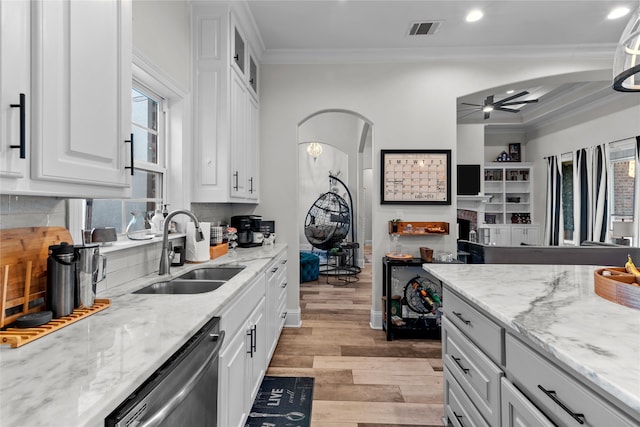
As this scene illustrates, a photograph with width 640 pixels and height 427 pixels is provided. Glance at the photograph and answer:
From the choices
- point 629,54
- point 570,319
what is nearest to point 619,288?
point 570,319

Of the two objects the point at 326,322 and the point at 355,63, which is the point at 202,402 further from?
the point at 355,63

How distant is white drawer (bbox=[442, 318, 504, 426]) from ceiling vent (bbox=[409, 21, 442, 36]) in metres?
2.76

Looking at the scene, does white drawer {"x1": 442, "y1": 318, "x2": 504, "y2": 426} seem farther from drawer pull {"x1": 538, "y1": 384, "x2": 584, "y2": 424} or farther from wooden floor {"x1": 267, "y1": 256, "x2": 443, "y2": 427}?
wooden floor {"x1": 267, "y1": 256, "x2": 443, "y2": 427}

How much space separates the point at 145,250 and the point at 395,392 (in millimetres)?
1986

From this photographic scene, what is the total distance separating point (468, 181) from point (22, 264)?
6.52 m

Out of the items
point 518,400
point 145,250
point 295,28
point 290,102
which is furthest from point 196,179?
point 518,400

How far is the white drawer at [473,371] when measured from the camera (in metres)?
1.29

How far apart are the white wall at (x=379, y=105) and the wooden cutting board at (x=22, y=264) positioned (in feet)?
8.59

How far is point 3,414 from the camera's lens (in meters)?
0.62

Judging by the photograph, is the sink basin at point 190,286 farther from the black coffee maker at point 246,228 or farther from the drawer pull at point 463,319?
the black coffee maker at point 246,228

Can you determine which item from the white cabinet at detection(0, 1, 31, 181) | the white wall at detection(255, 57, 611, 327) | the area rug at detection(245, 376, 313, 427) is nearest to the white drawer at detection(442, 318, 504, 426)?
the area rug at detection(245, 376, 313, 427)

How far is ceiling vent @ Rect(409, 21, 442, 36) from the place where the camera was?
3.19m

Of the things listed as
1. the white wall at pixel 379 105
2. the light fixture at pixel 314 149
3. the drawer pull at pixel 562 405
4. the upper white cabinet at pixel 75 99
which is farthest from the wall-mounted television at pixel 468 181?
the upper white cabinet at pixel 75 99

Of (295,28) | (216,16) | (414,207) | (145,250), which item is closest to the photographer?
(145,250)
